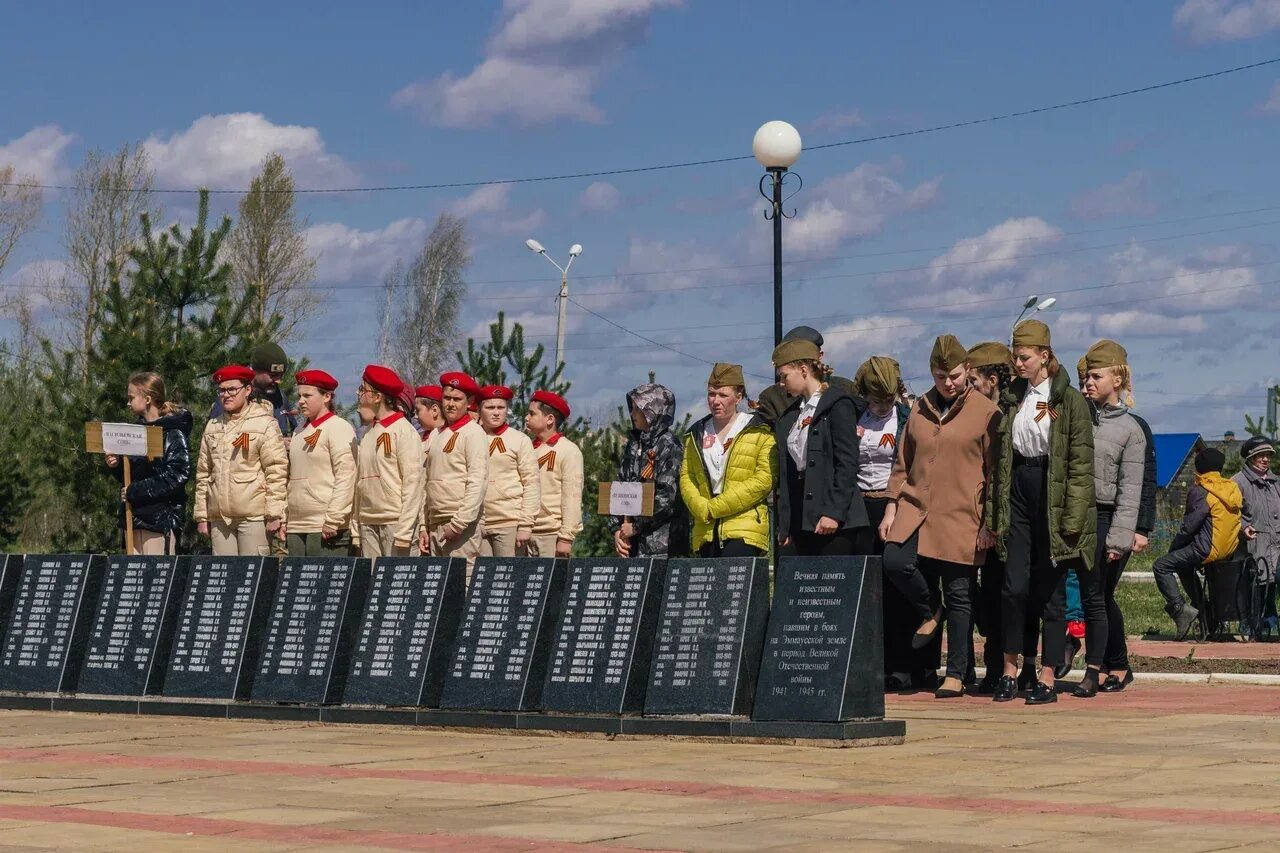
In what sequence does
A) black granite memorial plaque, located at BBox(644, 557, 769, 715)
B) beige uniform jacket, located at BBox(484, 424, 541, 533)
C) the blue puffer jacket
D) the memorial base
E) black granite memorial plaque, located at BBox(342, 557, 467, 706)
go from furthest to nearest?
1. beige uniform jacket, located at BBox(484, 424, 541, 533)
2. the blue puffer jacket
3. black granite memorial plaque, located at BBox(342, 557, 467, 706)
4. black granite memorial plaque, located at BBox(644, 557, 769, 715)
5. the memorial base

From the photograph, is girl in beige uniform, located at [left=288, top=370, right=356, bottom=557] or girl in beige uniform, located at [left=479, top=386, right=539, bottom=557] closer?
girl in beige uniform, located at [left=288, top=370, right=356, bottom=557]

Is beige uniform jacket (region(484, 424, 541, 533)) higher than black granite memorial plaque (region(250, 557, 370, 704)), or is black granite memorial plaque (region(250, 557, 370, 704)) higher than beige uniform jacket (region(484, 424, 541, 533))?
beige uniform jacket (region(484, 424, 541, 533))

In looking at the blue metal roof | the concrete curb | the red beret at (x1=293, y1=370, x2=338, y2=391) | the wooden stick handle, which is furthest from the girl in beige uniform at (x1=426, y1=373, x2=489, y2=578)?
the blue metal roof

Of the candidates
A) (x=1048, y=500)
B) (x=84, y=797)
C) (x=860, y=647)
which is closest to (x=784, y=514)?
(x=1048, y=500)

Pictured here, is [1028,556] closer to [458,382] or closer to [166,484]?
[458,382]

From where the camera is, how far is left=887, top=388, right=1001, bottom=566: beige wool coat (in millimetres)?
11180

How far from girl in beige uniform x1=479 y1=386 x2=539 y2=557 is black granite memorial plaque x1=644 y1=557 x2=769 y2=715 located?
4200 mm

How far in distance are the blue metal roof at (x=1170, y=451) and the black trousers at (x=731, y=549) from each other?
89.8ft

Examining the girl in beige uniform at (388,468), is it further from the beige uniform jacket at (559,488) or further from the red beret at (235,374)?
the beige uniform jacket at (559,488)

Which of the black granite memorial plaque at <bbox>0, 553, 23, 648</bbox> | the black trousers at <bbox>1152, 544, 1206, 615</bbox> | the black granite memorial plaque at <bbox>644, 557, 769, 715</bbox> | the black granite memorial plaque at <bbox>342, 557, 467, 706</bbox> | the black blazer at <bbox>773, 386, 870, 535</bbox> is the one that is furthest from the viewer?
the black trousers at <bbox>1152, 544, 1206, 615</bbox>

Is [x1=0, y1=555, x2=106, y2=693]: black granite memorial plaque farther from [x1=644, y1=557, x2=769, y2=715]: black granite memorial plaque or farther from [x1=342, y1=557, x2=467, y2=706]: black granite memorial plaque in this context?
[x1=644, y1=557, x2=769, y2=715]: black granite memorial plaque

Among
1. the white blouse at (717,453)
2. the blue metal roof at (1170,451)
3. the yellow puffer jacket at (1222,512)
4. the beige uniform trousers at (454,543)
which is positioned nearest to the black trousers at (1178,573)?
the yellow puffer jacket at (1222,512)

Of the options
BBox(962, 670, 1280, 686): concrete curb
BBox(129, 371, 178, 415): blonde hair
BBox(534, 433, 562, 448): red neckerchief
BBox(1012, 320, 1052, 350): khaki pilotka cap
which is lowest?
BBox(962, 670, 1280, 686): concrete curb

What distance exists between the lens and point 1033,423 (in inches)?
431
